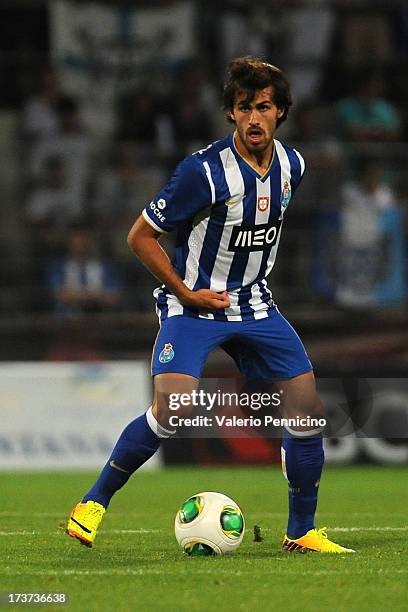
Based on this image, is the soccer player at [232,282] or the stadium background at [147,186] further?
the stadium background at [147,186]

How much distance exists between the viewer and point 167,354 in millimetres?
5852

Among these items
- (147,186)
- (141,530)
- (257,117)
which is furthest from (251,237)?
(147,186)

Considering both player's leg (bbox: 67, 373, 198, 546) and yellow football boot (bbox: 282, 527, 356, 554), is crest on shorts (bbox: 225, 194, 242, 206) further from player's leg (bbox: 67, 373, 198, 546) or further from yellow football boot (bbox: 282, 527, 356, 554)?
yellow football boot (bbox: 282, 527, 356, 554)

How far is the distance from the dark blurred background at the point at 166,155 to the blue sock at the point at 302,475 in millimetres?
6092

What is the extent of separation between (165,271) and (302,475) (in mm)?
1132

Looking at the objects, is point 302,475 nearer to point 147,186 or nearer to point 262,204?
point 262,204

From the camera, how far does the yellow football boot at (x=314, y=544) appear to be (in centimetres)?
595

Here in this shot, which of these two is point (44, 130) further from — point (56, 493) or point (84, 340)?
point (56, 493)

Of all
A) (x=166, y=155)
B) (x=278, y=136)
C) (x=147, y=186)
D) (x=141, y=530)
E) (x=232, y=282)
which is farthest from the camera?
(x=278, y=136)

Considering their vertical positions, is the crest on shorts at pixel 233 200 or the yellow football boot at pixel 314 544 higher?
the crest on shorts at pixel 233 200

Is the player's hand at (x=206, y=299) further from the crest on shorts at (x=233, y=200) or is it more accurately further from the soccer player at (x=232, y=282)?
the crest on shorts at (x=233, y=200)

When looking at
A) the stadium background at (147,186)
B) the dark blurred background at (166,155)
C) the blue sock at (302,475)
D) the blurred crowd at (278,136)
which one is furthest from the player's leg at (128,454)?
→ the blurred crowd at (278,136)

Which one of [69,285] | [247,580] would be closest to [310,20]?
[69,285]

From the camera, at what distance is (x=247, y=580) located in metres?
5.07
